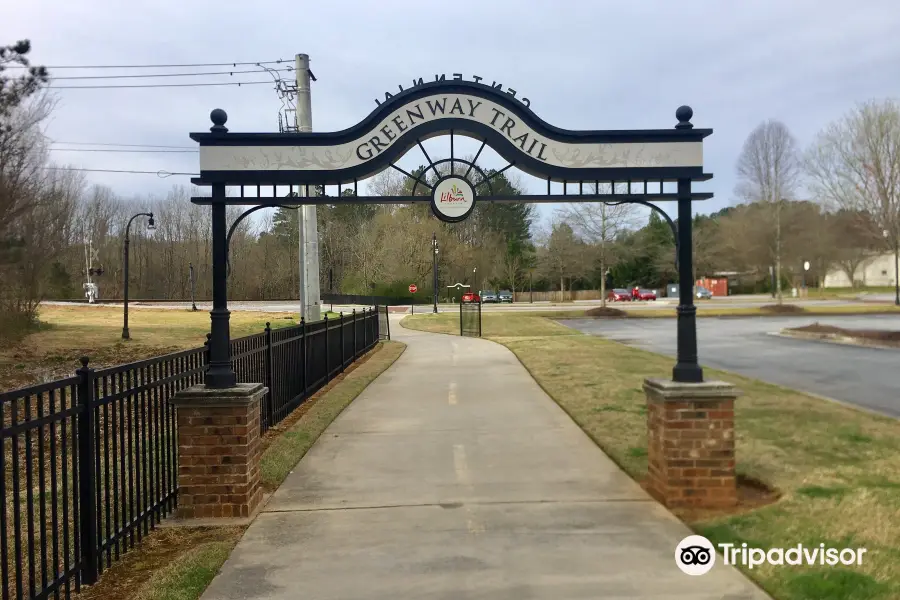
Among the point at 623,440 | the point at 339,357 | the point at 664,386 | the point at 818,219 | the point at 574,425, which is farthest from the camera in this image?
the point at 818,219

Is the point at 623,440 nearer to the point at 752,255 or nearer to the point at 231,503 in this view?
the point at 231,503

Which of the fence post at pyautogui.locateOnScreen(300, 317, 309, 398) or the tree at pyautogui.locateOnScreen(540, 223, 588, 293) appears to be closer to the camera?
the fence post at pyautogui.locateOnScreen(300, 317, 309, 398)

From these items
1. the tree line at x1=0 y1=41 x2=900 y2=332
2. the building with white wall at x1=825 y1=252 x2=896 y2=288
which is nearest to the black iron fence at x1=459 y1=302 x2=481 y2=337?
the tree line at x1=0 y1=41 x2=900 y2=332

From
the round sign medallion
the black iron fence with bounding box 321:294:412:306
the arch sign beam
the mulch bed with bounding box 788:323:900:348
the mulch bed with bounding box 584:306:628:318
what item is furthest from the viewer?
the black iron fence with bounding box 321:294:412:306

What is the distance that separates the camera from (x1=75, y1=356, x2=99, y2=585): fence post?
4.05 meters

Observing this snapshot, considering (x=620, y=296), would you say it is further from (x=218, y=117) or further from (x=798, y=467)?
(x=218, y=117)

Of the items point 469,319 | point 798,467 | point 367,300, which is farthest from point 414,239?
point 798,467

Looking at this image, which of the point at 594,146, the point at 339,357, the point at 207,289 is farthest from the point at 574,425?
the point at 207,289

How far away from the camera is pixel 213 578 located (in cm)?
405

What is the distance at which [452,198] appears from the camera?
20.1 ft

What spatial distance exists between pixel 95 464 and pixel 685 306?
15.8 feet

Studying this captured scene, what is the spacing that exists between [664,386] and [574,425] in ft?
11.0

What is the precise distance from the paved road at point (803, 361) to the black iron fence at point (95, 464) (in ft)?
29.9

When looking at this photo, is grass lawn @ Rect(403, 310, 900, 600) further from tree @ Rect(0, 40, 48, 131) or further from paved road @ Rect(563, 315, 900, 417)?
tree @ Rect(0, 40, 48, 131)
